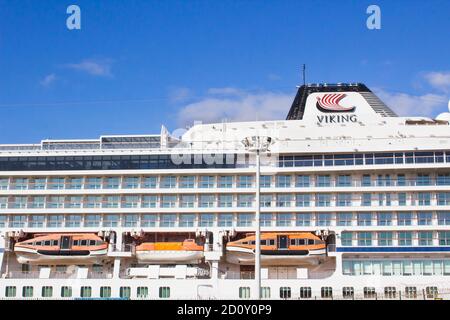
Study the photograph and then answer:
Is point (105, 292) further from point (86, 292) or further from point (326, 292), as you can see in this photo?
point (326, 292)

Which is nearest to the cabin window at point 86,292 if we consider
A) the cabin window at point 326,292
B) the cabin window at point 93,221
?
the cabin window at point 93,221

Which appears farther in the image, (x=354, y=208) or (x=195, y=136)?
(x=195, y=136)

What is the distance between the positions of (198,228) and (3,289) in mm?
10844

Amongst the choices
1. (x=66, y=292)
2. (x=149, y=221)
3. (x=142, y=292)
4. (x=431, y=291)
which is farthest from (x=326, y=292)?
(x=66, y=292)

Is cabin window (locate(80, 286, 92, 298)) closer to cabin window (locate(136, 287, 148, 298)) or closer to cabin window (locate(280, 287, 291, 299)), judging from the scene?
cabin window (locate(136, 287, 148, 298))

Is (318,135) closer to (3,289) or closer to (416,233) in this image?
(416,233)

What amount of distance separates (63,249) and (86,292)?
9.52 feet

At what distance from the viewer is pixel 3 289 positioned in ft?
102

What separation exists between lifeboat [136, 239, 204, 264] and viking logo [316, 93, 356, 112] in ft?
36.7

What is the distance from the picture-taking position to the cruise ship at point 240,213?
30031 mm

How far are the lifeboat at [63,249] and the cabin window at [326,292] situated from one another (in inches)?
460

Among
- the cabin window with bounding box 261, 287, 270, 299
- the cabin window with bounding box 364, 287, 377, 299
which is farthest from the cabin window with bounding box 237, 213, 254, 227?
the cabin window with bounding box 364, 287, 377, 299
